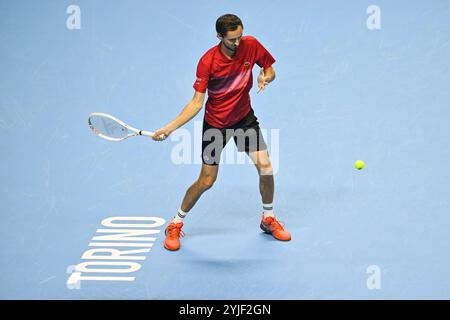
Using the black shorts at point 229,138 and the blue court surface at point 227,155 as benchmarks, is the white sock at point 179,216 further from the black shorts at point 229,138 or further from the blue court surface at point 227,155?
the black shorts at point 229,138

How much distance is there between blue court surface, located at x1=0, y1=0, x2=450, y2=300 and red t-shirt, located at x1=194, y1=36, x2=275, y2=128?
1.08 m

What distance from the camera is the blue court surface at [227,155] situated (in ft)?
21.5

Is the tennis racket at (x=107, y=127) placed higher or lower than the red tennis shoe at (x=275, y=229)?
higher

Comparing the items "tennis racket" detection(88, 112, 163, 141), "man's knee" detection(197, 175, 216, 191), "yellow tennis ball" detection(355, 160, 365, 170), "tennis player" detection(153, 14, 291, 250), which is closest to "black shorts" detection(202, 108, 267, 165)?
"tennis player" detection(153, 14, 291, 250)

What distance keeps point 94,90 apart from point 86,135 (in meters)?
0.79

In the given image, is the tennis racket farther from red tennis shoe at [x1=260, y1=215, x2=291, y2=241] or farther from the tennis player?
red tennis shoe at [x1=260, y1=215, x2=291, y2=241]

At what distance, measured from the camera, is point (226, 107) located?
6738 mm

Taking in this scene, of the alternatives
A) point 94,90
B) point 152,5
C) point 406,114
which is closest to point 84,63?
point 94,90

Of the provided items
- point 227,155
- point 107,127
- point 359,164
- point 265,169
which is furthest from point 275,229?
point 107,127

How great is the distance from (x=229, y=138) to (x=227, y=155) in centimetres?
155

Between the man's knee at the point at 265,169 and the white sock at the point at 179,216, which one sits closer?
the man's knee at the point at 265,169

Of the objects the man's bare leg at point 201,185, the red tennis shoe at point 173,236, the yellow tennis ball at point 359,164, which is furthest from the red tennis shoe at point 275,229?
the yellow tennis ball at point 359,164

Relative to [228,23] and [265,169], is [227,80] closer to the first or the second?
[228,23]

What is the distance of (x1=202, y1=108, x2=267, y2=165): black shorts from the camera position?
6.81 metres
